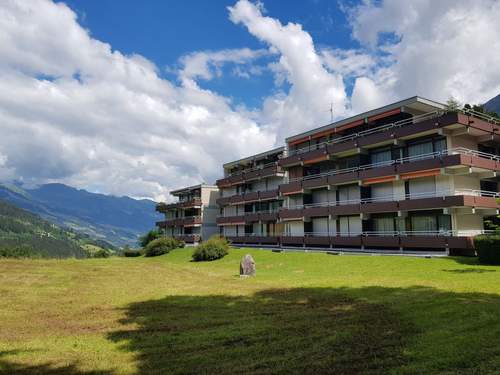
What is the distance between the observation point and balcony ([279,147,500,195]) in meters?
32.5

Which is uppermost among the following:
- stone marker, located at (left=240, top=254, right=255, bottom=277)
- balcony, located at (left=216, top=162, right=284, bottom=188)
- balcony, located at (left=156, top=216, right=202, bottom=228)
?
balcony, located at (left=216, top=162, right=284, bottom=188)

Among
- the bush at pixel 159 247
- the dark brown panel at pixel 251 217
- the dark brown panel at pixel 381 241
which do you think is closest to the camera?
the dark brown panel at pixel 381 241

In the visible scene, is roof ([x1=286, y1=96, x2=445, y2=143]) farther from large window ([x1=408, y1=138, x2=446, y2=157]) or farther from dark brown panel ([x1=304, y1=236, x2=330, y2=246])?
dark brown panel ([x1=304, y1=236, x2=330, y2=246])

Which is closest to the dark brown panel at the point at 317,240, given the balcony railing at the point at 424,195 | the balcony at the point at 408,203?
the balcony at the point at 408,203

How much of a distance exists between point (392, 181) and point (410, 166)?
3844 millimetres

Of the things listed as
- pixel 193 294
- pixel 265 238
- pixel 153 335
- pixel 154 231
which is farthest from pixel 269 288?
pixel 154 231

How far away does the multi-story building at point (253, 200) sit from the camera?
57.7 m

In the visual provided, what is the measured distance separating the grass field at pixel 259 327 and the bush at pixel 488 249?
4963 millimetres

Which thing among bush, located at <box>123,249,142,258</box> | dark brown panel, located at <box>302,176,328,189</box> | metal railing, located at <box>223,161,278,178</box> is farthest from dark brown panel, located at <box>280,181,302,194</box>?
bush, located at <box>123,249,142,258</box>

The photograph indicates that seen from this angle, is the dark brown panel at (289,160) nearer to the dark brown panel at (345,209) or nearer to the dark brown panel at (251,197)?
the dark brown panel at (251,197)

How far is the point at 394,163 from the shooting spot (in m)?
39.1

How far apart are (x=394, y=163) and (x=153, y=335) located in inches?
1317

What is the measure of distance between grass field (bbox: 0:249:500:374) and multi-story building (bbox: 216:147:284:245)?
36649 mm

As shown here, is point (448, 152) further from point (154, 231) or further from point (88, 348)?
point (154, 231)
